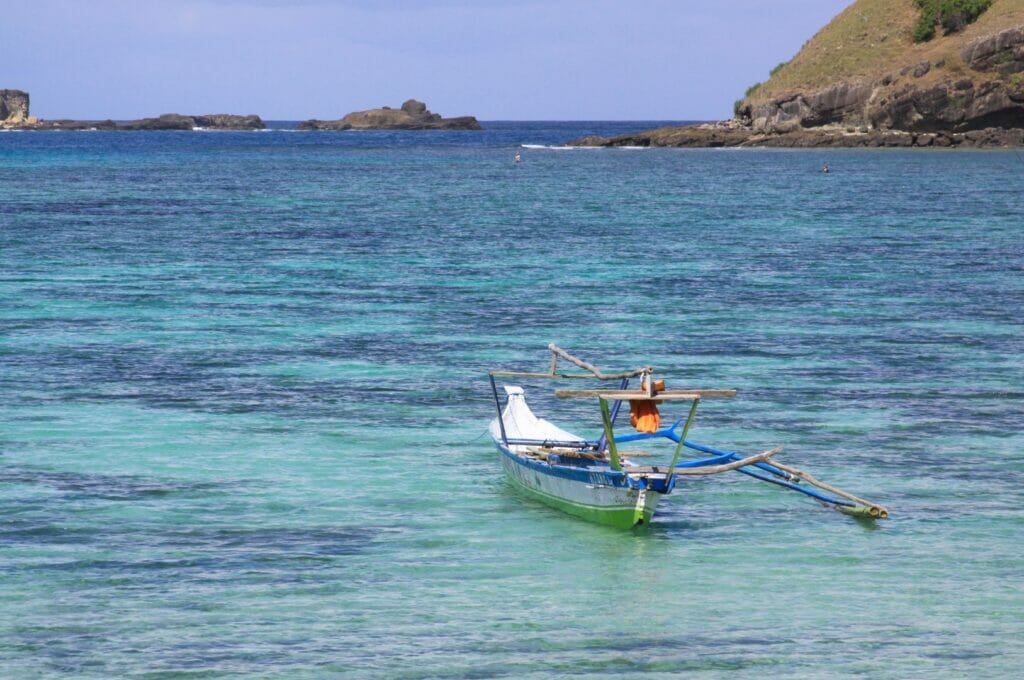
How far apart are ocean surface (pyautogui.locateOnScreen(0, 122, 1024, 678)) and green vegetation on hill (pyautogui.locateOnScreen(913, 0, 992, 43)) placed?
10943 cm

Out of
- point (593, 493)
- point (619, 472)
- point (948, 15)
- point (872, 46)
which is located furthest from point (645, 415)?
point (872, 46)

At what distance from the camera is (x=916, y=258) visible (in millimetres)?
55000

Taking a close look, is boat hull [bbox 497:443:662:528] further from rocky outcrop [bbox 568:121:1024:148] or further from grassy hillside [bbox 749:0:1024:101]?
grassy hillside [bbox 749:0:1024:101]

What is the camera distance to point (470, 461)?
82.4 feet

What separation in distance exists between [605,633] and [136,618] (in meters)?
5.74

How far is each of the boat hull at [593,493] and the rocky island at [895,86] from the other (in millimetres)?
131959

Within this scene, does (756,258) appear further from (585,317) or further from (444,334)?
(444,334)

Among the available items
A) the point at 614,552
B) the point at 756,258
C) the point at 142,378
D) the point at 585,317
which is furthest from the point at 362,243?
the point at 614,552

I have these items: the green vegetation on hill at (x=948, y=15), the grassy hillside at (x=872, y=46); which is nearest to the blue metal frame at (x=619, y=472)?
the grassy hillside at (x=872, y=46)

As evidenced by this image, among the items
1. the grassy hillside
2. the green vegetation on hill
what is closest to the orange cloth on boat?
the grassy hillside

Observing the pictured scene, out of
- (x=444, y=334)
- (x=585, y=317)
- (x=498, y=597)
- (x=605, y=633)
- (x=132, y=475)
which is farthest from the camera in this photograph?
(x=585, y=317)

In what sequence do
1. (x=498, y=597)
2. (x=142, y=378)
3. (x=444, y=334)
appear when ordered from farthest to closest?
(x=444, y=334), (x=142, y=378), (x=498, y=597)

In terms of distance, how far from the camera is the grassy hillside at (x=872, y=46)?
15650 centimetres

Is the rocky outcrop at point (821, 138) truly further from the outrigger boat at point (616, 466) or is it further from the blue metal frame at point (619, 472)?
the blue metal frame at point (619, 472)
